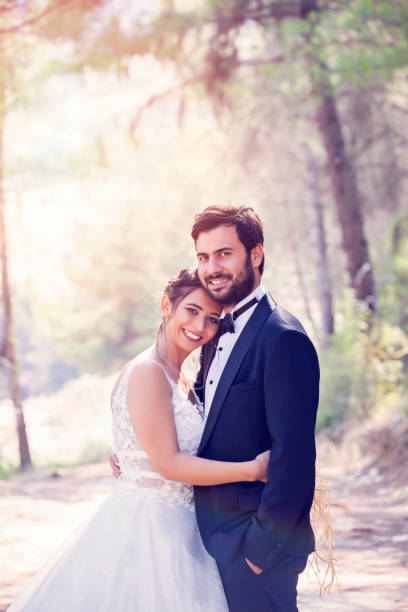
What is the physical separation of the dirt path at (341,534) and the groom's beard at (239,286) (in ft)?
3.84

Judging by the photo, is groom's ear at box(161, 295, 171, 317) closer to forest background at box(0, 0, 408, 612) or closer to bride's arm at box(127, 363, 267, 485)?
bride's arm at box(127, 363, 267, 485)

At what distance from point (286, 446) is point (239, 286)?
2.33 feet

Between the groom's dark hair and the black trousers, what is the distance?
4.10 feet

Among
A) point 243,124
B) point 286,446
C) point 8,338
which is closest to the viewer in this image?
point 286,446

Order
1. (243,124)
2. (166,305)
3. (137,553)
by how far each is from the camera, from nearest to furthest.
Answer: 1. (137,553)
2. (166,305)
3. (243,124)

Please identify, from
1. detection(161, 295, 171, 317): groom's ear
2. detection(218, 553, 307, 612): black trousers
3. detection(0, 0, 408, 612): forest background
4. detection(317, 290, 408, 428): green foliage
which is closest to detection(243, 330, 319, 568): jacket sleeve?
detection(218, 553, 307, 612): black trousers

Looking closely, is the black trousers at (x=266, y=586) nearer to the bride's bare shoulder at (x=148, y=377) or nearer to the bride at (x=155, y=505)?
the bride at (x=155, y=505)

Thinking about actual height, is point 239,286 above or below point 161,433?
above

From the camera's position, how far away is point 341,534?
6.52 m

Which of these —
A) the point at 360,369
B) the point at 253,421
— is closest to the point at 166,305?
the point at 253,421

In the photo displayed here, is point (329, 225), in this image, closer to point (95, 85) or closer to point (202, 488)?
point (95, 85)

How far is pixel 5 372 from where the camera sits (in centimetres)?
1441

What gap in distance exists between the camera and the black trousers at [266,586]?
2.57 m

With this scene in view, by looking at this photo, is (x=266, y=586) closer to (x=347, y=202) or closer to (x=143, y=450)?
(x=143, y=450)
